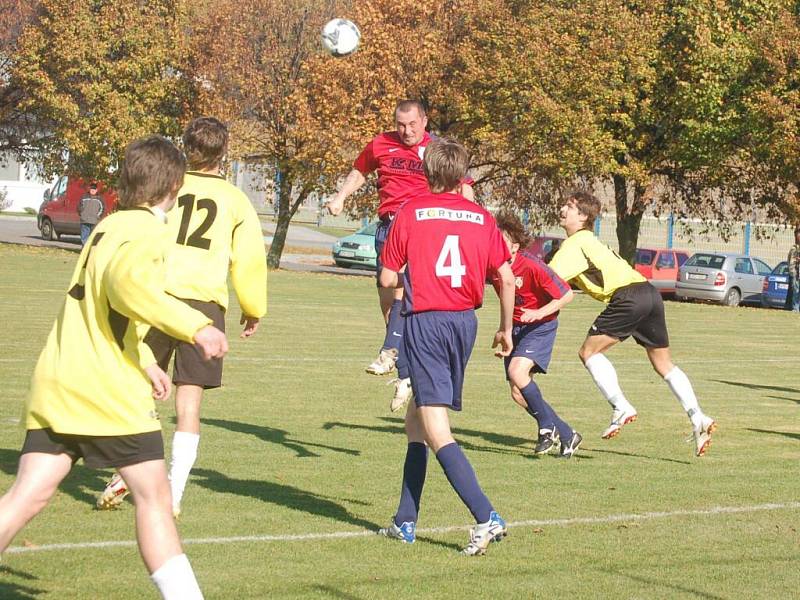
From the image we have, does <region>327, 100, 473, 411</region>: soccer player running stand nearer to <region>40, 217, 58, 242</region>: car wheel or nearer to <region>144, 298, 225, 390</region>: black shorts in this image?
<region>144, 298, 225, 390</region>: black shorts

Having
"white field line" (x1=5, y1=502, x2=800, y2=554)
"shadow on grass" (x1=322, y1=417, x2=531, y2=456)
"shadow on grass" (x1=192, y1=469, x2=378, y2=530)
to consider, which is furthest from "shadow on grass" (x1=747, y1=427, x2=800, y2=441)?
"shadow on grass" (x1=192, y1=469, x2=378, y2=530)

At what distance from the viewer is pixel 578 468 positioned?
9.72 m

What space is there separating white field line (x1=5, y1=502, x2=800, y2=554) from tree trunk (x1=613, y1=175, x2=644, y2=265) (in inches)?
1192

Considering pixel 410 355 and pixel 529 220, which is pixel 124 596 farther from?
pixel 529 220

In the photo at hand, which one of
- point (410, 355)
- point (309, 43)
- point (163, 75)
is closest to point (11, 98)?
point (163, 75)

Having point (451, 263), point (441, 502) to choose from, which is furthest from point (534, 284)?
point (451, 263)

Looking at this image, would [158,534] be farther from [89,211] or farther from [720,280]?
[720,280]

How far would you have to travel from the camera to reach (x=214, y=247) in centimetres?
707

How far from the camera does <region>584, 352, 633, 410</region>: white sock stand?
10625 millimetres

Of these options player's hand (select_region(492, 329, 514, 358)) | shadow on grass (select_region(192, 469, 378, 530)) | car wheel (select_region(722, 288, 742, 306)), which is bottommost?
car wheel (select_region(722, 288, 742, 306))

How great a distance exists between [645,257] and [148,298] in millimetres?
37840

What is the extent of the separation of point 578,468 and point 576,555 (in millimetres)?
2866

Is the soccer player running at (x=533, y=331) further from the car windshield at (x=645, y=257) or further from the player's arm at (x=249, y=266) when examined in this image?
the car windshield at (x=645, y=257)

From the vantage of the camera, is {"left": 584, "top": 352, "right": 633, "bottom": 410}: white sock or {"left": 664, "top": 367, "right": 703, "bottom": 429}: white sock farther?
{"left": 584, "top": 352, "right": 633, "bottom": 410}: white sock
